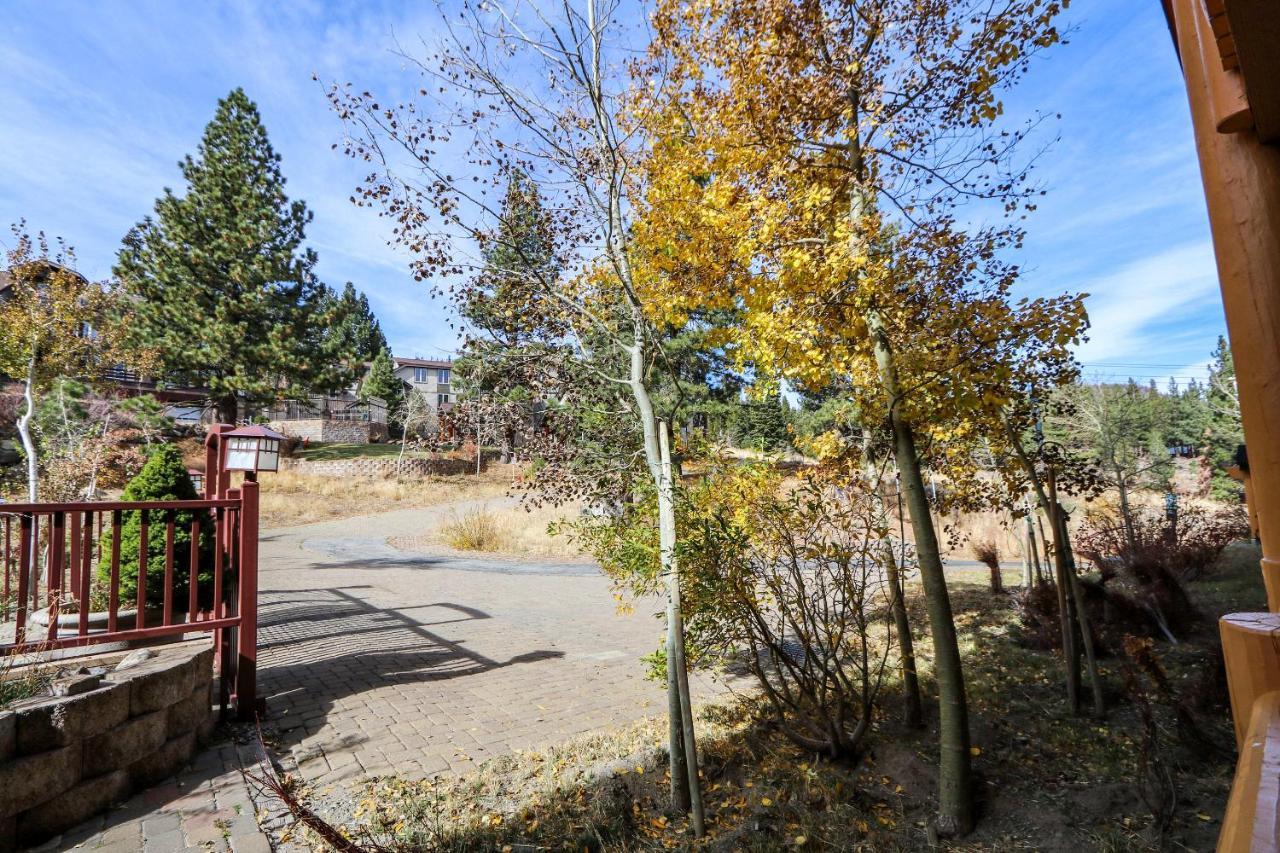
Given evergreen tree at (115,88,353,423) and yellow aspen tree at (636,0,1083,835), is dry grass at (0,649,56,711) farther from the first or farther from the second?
evergreen tree at (115,88,353,423)

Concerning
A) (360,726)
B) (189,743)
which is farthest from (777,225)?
(189,743)

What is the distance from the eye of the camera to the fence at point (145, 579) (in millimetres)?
3789

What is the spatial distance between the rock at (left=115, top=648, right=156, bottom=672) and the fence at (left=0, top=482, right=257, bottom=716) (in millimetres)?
127

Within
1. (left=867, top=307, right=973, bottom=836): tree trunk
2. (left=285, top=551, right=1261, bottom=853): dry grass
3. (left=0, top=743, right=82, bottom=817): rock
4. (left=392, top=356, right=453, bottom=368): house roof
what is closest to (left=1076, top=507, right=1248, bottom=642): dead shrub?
(left=285, top=551, right=1261, bottom=853): dry grass

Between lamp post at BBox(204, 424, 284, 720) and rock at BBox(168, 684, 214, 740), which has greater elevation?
lamp post at BBox(204, 424, 284, 720)

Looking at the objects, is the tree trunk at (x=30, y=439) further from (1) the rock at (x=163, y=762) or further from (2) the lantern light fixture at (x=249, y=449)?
(1) the rock at (x=163, y=762)

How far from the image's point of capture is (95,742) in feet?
11.0

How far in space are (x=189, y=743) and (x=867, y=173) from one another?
5962mm

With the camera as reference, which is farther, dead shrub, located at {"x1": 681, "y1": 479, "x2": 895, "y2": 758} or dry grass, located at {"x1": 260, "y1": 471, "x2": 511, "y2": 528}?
dry grass, located at {"x1": 260, "y1": 471, "x2": 511, "y2": 528}

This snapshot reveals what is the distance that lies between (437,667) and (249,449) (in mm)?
2782

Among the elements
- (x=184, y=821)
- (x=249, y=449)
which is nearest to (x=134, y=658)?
(x=184, y=821)

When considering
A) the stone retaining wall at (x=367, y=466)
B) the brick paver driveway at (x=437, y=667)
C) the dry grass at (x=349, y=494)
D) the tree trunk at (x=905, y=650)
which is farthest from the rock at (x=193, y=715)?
the stone retaining wall at (x=367, y=466)

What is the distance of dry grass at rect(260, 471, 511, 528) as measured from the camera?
22.1 metres

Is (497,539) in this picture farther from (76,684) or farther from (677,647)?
(677,647)
